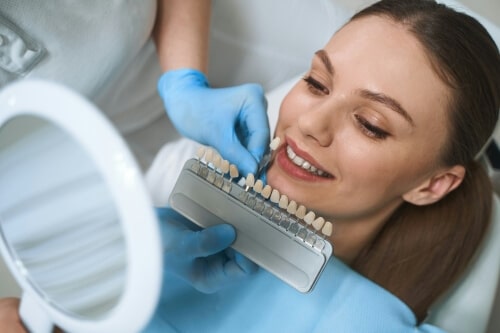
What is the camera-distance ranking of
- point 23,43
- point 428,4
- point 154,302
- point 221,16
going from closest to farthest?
point 154,302, point 23,43, point 428,4, point 221,16

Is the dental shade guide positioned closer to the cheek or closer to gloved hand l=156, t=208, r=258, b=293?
gloved hand l=156, t=208, r=258, b=293

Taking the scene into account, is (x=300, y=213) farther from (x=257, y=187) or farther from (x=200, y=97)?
(x=200, y=97)

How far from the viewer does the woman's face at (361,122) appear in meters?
0.74

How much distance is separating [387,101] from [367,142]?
8 cm

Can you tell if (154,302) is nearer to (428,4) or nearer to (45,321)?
(45,321)

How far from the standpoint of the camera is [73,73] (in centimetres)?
76

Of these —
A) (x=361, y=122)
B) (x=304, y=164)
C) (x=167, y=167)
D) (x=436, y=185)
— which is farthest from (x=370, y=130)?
(x=167, y=167)

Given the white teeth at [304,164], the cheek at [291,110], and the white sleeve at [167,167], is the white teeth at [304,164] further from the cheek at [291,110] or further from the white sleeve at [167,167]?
the white sleeve at [167,167]

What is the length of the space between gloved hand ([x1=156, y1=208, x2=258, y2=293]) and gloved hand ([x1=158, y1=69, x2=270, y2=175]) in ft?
0.52

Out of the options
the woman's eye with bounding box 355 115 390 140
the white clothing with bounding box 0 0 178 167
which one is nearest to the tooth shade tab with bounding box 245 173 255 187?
the woman's eye with bounding box 355 115 390 140

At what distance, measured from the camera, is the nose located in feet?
2.51

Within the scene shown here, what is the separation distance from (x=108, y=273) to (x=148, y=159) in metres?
0.66

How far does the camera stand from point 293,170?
0.81 meters

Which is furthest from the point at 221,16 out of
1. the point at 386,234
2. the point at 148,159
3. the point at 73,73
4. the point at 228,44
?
the point at 386,234
